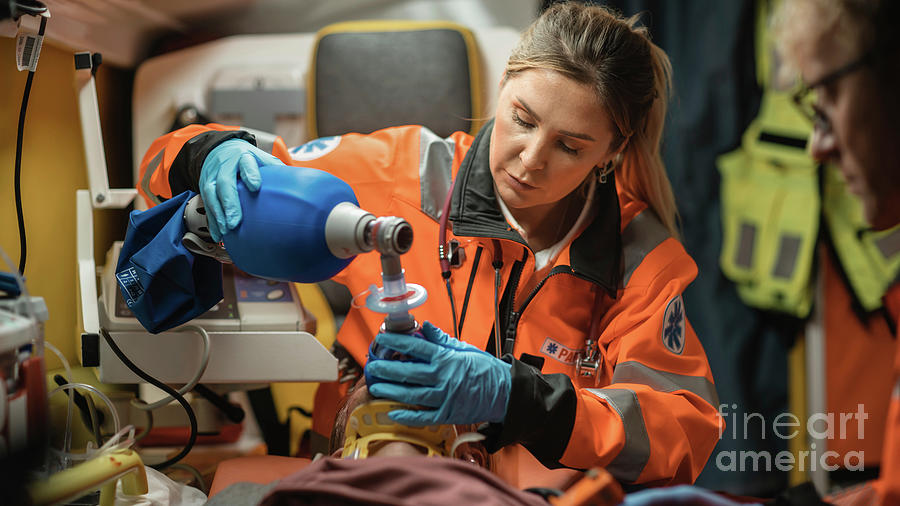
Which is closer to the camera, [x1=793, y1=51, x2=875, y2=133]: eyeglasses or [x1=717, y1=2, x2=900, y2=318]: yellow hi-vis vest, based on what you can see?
[x1=793, y1=51, x2=875, y2=133]: eyeglasses

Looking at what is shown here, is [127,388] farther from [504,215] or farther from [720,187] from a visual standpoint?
[720,187]

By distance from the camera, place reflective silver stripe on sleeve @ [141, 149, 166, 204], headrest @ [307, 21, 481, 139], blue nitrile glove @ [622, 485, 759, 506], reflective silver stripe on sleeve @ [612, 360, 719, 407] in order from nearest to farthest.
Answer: blue nitrile glove @ [622, 485, 759, 506] → reflective silver stripe on sleeve @ [612, 360, 719, 407] → reflective silver stripe on sleeve @ [141, 149, 166, 204] → headrest @ [307, 21, 481, 139]

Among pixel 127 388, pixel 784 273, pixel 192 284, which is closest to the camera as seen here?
pixel 192 284

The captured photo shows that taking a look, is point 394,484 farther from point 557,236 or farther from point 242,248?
point 557,236

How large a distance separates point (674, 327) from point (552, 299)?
0.24 metres

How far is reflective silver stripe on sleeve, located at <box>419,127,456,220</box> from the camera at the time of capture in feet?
4.97

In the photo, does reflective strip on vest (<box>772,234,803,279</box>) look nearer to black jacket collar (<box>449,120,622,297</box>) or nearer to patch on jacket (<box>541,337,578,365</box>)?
black jacket collar (<box>449,120,622,297</box>)

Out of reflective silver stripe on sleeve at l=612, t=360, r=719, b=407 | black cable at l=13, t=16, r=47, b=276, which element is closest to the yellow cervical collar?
reflective silver stripe on sleeve at l=612, t=360, r=719, b=407

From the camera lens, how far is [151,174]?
1380 mm

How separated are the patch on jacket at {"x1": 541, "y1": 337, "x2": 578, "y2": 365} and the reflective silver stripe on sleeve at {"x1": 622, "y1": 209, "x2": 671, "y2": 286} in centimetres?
18

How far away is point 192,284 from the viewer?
113 cm

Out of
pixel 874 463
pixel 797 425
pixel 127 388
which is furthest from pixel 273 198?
pixel 874 463

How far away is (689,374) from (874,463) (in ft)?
4.63

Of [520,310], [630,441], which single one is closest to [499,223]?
[520,310]
